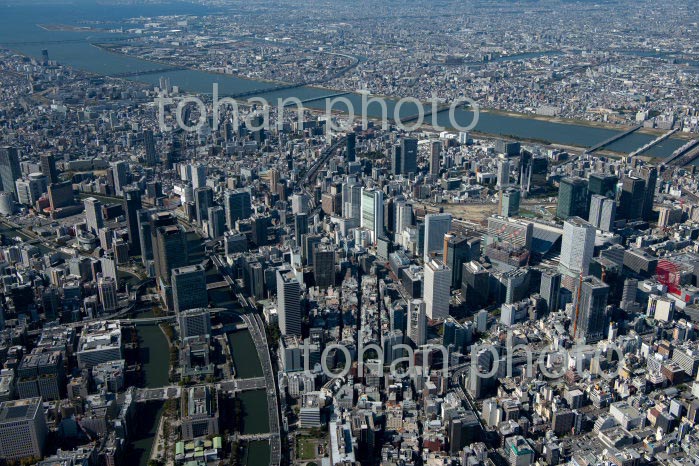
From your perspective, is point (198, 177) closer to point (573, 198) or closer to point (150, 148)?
point (150, 148)

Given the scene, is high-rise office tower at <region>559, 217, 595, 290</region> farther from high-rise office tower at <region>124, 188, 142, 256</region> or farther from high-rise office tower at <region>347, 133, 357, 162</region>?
high-rise office tower at <region>347, 133, 357, 162</region>

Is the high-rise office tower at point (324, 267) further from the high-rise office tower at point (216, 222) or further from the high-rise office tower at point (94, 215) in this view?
the high-rise office tower at point (94, 215)

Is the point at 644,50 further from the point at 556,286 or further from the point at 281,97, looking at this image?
the point at 556,286

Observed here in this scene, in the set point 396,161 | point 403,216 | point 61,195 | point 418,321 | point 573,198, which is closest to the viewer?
point 418,321

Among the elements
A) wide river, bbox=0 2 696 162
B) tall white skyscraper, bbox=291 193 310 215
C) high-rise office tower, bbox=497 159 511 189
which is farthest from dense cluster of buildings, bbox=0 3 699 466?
wide river, bbox=0 2 696 162

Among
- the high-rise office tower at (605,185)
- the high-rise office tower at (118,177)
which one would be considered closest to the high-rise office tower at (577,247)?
the high-rise office tower at (605,185)

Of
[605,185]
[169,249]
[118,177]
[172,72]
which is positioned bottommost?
[118,177]

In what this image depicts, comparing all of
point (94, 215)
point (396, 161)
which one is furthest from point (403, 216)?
point (94, 215)
